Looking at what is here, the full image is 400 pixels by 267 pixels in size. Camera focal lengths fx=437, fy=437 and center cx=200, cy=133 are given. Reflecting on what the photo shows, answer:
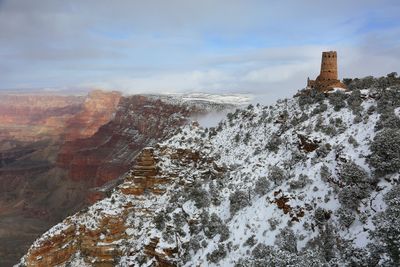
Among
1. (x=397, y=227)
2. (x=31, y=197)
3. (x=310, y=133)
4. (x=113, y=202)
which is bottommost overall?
(x=31, y=197)

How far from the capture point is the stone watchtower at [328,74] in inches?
1559

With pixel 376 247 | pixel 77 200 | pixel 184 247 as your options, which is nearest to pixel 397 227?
pixel 376 247

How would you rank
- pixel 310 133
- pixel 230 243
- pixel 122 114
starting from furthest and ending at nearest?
1. pixel 122 114
2. pixel 310 133
3. pixel 230 243

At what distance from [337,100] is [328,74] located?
22.1 ft

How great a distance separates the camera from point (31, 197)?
140 m

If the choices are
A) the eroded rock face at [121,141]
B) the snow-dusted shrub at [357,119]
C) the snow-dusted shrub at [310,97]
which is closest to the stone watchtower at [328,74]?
the snow-dusted shrub at [310,97]

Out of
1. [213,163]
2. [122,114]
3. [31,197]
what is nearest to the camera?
[213,163]

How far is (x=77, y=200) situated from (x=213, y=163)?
312 feet

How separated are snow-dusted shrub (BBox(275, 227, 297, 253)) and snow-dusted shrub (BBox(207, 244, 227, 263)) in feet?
11.4

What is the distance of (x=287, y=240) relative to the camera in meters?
22.0

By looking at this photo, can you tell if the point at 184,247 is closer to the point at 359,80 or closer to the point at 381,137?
the point at 381,137

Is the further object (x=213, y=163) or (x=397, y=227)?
(x=213, y=163)

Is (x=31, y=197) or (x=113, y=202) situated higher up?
(x=113, y=202)

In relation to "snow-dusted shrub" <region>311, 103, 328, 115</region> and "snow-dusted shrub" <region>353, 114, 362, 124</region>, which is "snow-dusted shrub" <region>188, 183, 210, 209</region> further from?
"snow-dusted shrub" <region>353, 114, 362, 124</region>
